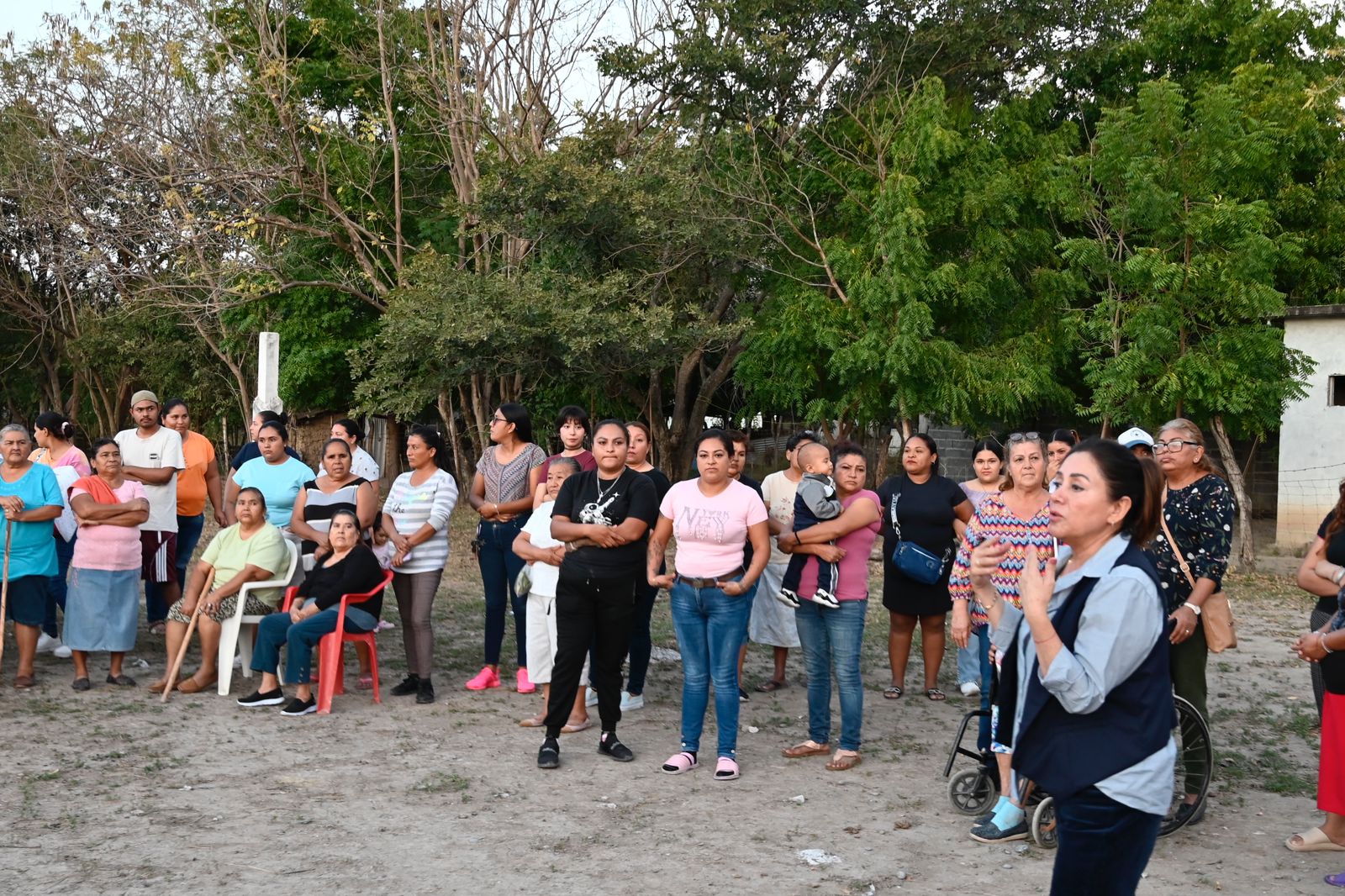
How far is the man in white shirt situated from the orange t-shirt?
211 millimetres

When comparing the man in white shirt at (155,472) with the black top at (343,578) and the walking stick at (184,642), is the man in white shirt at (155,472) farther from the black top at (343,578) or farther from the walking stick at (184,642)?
the black top at (343,578)

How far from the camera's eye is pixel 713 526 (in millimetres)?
6164

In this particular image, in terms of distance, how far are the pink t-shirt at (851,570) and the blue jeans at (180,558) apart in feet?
17.8

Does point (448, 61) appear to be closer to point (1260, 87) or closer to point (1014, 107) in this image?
point (1014, 107)

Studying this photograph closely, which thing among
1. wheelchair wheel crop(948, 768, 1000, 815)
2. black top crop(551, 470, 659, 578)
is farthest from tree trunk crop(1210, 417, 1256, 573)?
black top crop(551, 470, 659, 578)

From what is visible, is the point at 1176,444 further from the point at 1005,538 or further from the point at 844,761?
the point at 844,761

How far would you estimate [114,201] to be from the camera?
21.1 m

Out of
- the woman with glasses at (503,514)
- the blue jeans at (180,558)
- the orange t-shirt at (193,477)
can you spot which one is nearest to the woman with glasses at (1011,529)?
the woman with glasses at (503,514)

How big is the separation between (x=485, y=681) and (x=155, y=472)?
2907mm


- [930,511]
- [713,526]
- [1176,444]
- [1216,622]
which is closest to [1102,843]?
[1216,622]

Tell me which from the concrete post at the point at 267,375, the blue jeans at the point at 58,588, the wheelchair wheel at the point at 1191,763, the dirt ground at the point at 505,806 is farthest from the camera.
→ the concrete post at the point at 267,375

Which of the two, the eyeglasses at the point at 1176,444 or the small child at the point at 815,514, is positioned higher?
the eyeglasses at the point at 1176,444

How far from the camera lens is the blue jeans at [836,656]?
20.7 feet

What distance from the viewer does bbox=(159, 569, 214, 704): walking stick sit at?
7613 millimetres
